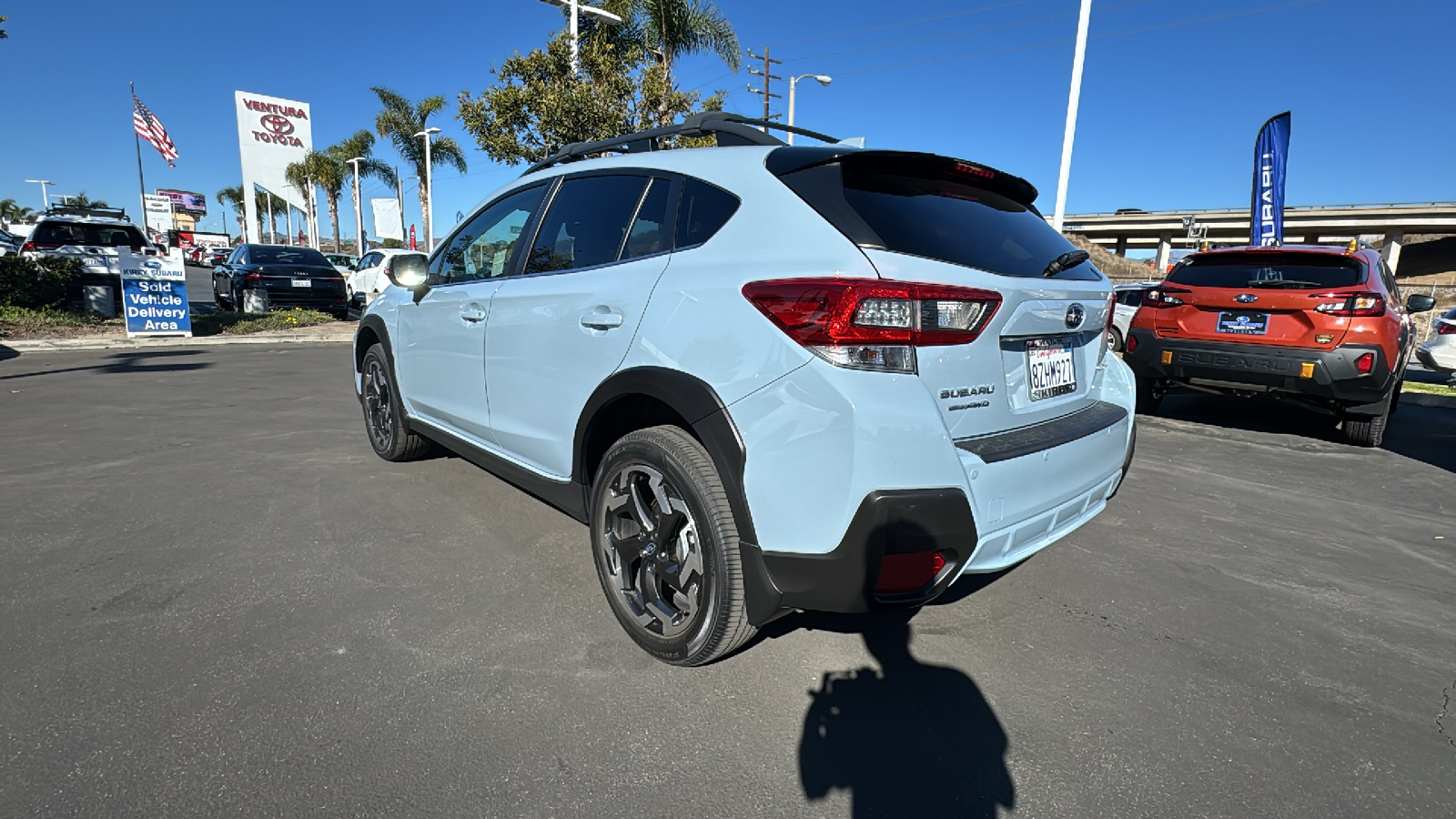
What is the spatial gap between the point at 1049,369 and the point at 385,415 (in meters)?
3.94

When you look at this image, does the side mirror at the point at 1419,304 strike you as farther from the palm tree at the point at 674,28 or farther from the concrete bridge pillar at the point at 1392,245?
the concrete bridge pillar at the point at 1392,245

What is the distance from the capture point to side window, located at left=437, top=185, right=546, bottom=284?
3404mm

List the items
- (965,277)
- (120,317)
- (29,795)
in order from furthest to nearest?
1. (120,317)
2. (965,277)
3. (29,795)

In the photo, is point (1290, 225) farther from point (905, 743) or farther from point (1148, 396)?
point (905, 743)

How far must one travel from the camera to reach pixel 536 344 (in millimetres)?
2912

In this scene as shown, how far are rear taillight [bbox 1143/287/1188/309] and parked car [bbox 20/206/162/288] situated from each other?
1543 cm

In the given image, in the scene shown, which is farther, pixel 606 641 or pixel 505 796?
pixel 606 641

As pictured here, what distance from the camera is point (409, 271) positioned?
3.96 m

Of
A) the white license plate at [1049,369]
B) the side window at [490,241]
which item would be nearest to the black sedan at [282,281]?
the side window at [490,241]

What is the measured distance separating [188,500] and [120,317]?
41.7ft

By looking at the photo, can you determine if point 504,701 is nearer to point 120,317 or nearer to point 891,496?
point 891,496

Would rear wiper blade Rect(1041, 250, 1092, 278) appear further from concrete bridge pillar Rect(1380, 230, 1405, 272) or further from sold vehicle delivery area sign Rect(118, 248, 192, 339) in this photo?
concrete bridge pillar Rect(1380, 230, 1405, 272)

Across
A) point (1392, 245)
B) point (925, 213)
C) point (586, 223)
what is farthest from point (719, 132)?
point (1392, 245)

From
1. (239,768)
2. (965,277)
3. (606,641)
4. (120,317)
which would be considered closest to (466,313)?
(606,641)
